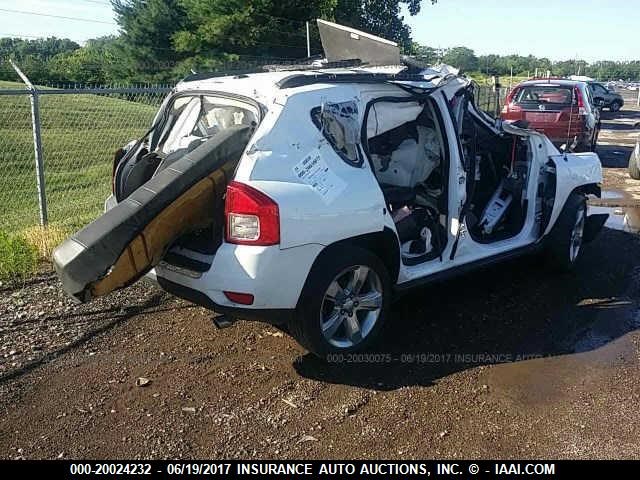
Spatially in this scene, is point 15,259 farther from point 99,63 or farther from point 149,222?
point 99,63

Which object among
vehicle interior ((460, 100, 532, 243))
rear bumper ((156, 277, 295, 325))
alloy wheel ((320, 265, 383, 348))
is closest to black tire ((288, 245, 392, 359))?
alloy wheel ((320, 265, 383, 348))

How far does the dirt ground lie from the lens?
10.6 feet

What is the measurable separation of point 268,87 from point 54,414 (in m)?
2.34

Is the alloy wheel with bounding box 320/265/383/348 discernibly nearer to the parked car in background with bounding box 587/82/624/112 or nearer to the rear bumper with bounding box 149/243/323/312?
the rear bumper with bounding box 149/243/323/312

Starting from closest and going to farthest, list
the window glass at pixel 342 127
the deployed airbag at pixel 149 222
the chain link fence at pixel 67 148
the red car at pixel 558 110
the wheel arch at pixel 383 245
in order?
the deployed airbag at pixel 149 222 → the window glass at pixel 342 127 → the wheel arch at pixel 383 245 → the chain link fence at pixel 67 148 → the red car at pixel 558 110

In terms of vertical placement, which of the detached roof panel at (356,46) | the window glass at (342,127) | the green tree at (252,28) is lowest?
the window glass at (342,127)

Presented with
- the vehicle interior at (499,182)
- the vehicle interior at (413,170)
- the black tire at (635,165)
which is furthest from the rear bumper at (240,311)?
the black tire at (635,165)

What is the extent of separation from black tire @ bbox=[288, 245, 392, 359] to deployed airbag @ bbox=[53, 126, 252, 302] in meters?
0.76

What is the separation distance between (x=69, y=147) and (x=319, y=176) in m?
11.7

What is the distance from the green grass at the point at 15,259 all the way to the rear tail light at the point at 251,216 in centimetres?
307

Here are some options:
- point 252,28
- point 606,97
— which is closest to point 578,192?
point 252,28

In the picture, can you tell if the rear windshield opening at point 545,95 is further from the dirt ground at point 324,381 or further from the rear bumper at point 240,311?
the rear bumper at point 240,311

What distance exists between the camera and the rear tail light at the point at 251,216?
342 cm
